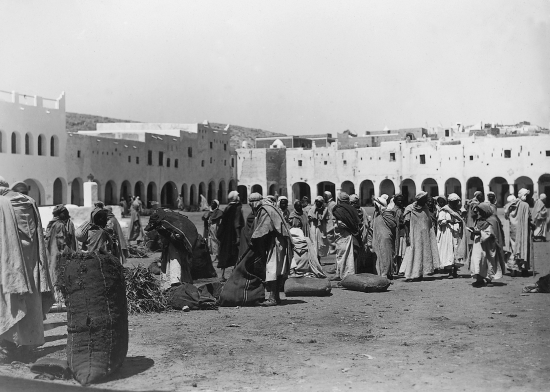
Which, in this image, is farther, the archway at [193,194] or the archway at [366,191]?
the archway at [366,191]

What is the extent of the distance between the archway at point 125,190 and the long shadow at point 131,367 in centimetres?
3816

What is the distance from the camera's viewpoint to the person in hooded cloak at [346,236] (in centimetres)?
1115

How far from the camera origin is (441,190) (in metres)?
51.8

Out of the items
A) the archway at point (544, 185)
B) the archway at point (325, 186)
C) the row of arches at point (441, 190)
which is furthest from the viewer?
the archway at point (325, 186)

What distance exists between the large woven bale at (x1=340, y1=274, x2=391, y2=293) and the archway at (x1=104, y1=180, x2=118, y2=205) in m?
32.9

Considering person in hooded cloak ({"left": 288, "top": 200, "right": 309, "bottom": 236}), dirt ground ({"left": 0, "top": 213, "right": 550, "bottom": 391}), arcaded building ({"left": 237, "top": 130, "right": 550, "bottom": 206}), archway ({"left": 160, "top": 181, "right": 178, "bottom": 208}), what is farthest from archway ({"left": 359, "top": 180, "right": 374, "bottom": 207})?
dirt ground ({"left": 0, "top": 213, "right": 550, "bottom": 391})

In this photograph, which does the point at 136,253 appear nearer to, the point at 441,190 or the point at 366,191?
the point at 441,190

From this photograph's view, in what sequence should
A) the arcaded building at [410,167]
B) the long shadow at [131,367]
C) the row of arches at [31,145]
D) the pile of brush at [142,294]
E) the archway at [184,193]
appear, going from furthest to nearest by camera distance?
the archway at [184,193], the arcaded building at [410,167], the row of arches at [31,145], the pile of brush at [142,294], the long shadow at [131,367]

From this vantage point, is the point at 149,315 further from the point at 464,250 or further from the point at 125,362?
the point at 464,250

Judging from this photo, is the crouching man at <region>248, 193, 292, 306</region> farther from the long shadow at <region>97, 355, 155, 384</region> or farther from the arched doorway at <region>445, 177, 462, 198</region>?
the arched doorway at <region>445, 177, 462, 198</region>

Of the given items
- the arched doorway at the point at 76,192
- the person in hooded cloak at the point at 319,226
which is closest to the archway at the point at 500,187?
the arched doorway at the point at 76,192

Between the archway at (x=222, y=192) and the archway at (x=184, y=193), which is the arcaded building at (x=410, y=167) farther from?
the archway at (x=184, y=193)

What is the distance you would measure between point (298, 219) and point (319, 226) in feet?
5.66

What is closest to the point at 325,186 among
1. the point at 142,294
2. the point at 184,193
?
the point at 184,193
